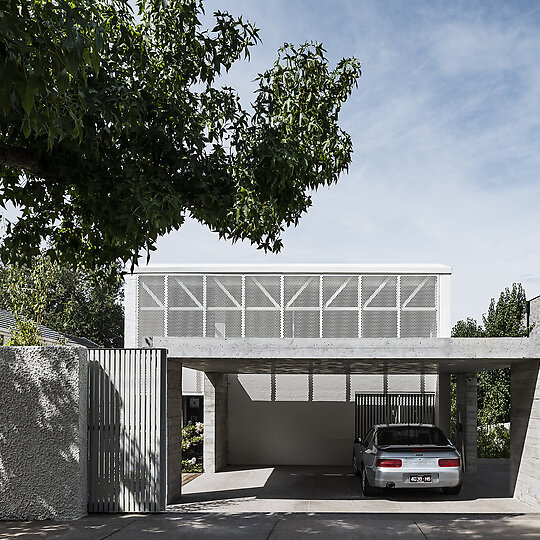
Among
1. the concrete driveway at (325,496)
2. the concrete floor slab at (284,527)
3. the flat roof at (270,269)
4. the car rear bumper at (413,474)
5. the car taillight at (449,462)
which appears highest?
the flat roof at (270,269)

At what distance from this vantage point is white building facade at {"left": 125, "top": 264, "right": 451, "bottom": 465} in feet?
71.4

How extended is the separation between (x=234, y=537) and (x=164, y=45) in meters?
6.78

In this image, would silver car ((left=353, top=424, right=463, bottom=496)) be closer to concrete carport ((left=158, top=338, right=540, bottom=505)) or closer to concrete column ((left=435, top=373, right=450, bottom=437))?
concrete carport ((left=158, top=338, right=540, bottom=505))

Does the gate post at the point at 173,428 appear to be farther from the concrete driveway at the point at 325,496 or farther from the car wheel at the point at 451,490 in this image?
the car wheel at the point at 451,490

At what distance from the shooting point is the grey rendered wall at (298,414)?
21562 millimetres

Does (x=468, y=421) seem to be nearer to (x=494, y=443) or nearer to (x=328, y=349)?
(x=494, y=443)

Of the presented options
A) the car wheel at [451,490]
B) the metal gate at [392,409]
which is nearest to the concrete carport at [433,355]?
the car wheel at [451,490]

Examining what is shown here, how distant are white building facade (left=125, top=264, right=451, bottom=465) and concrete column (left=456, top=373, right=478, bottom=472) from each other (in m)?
3.31

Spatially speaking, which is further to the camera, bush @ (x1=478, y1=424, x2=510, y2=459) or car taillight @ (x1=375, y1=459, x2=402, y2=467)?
bush @ (x1=478, y1=424, x2=510, y2=459)

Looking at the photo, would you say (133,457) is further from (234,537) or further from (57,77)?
(57,77)

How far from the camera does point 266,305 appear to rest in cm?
2311

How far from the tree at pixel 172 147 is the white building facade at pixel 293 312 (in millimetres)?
11712

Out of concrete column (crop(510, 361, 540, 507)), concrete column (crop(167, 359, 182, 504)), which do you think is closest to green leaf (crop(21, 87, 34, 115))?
concrete column (crop(167, 359, 182, 504))

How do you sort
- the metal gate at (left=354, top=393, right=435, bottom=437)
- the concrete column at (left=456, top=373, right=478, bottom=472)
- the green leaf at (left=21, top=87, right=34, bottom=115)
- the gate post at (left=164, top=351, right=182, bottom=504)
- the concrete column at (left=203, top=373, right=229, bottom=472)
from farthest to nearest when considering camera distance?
the metal gate at (left=354, top=393, right=435, bottom=437) → the concrete column at (left=203, top=373, right=229, bottom=472) → the concrete column at (left=456, top=373, right=478, bottom=472) → the gate post at (left=164, top=351, right=182, bottom=504) → the green leaf at (left=21, top=87, right=34, bottom=115)
